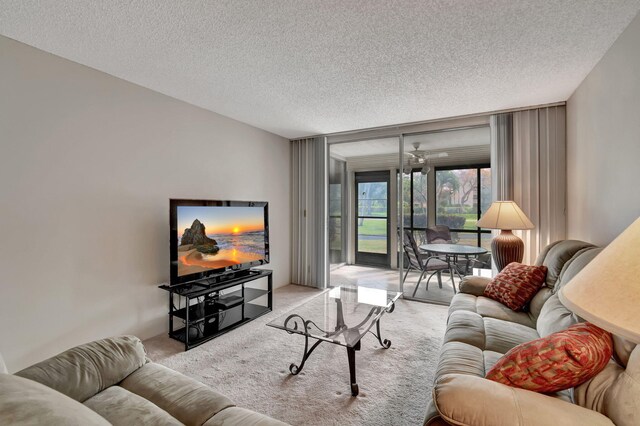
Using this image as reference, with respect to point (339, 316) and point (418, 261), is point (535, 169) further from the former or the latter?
point (339, 316)

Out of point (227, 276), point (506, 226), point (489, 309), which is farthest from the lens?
point (227, 276)

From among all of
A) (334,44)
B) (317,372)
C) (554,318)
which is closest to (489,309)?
(554,318)

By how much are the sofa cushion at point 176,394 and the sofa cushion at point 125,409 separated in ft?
0.14

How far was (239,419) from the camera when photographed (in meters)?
1.11

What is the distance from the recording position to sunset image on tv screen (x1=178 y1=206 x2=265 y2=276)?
112 inches

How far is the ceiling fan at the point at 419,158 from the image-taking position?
4962mm

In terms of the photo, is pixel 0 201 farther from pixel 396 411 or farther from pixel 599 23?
pixel 599 23

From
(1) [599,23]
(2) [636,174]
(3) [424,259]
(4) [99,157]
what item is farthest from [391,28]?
(3) [424,259]

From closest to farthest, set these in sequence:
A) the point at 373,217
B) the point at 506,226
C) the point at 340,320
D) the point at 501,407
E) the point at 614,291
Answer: the point at 614,291, the point at 501,407, the point at 340,320, the point at 506,226, the point at 373,217

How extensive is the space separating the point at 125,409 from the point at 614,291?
5.35ft

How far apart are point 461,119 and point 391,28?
7.34ft

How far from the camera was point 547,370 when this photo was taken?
1110 mm

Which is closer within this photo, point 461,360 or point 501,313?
point 461,360

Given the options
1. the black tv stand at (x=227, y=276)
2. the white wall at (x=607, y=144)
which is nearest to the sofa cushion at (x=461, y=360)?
the white wall at (x=607, y=144)
